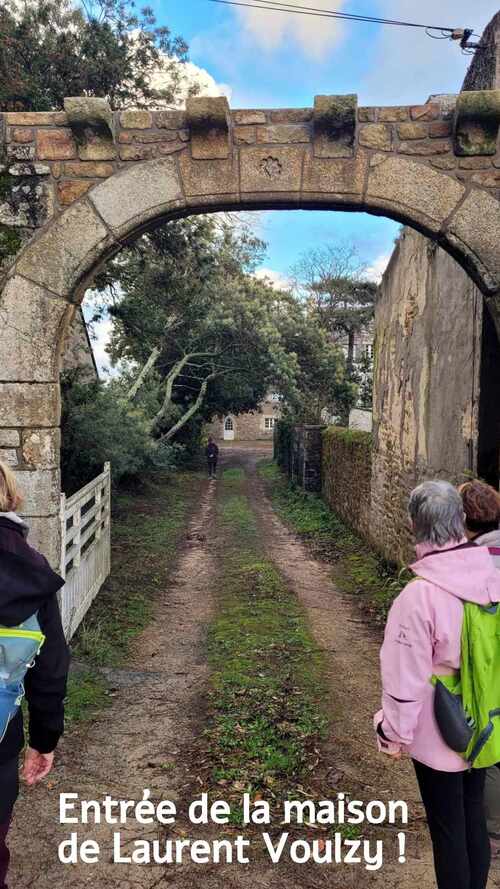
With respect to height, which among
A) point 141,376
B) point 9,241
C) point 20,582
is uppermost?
point 9,241

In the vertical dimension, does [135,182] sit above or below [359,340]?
below

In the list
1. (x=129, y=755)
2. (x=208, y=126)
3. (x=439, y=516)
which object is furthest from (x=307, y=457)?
(x=439, y=516)

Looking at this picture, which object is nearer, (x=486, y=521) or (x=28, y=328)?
(x=486, y=521)

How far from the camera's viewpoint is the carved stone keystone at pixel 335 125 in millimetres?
4406

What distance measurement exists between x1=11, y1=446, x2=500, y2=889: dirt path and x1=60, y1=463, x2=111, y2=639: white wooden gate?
2.36 feet

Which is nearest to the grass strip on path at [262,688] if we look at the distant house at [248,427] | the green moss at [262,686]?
the green moss at [262,686]

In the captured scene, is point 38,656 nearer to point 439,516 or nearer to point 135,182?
point 439,516

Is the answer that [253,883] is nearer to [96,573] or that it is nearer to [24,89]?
Answer: [96,573]

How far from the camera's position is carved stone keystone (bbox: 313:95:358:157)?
441 centimetres

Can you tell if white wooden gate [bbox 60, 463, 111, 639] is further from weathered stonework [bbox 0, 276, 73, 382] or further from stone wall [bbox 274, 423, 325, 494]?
stone wall [bbox 274, 423, 325, 494]

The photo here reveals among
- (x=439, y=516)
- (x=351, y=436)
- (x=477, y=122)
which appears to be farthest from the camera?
(x=351, y=436)

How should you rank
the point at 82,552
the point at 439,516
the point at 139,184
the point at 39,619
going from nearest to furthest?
the point at 39,619
the point at 439,516
the point at 139,184
the point at 82,552

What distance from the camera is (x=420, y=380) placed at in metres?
7.45

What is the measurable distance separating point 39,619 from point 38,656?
148mm
